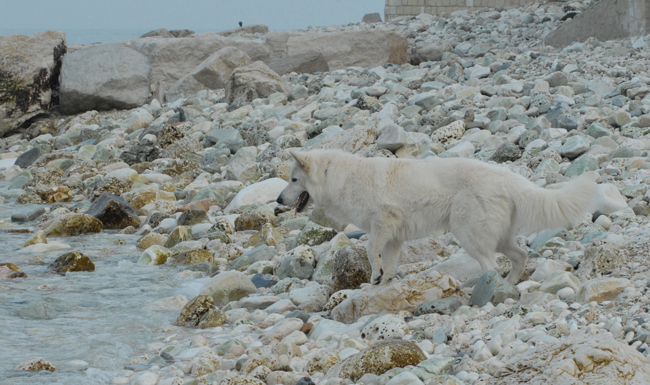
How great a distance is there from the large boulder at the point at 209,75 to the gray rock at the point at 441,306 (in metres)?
12.8

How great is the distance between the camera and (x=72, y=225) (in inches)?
348

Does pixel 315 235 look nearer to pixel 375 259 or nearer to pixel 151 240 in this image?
pixel 375 259

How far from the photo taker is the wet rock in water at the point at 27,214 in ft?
31.5

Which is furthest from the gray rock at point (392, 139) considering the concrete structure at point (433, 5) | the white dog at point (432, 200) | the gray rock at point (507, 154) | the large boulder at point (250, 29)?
the large boulder at point (250, 29)

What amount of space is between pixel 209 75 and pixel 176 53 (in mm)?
1710

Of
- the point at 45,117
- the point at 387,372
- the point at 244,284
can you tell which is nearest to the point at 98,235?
the point at 244,284

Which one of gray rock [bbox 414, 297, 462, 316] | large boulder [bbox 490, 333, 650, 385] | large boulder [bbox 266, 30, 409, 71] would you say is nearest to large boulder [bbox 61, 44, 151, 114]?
large boulder [bbox 266, 30, 409, 71]

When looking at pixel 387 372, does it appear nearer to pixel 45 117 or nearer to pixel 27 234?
pixel 27 234

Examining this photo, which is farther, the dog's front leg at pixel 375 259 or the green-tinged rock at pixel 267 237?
the green-tinged rock at pixel 267 237

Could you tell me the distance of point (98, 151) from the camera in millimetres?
12844

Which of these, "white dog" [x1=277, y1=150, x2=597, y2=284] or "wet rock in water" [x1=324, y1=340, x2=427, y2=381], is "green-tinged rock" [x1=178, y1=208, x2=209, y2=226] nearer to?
"white dog" [x1=277, y1=150, x2=597, y2=284]

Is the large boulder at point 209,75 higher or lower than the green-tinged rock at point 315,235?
higher

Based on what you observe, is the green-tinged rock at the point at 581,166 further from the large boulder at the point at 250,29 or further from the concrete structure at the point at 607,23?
the large boulder at the point at 250,29

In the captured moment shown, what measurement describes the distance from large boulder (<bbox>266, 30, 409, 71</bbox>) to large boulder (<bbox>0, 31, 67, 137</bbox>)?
636cm
